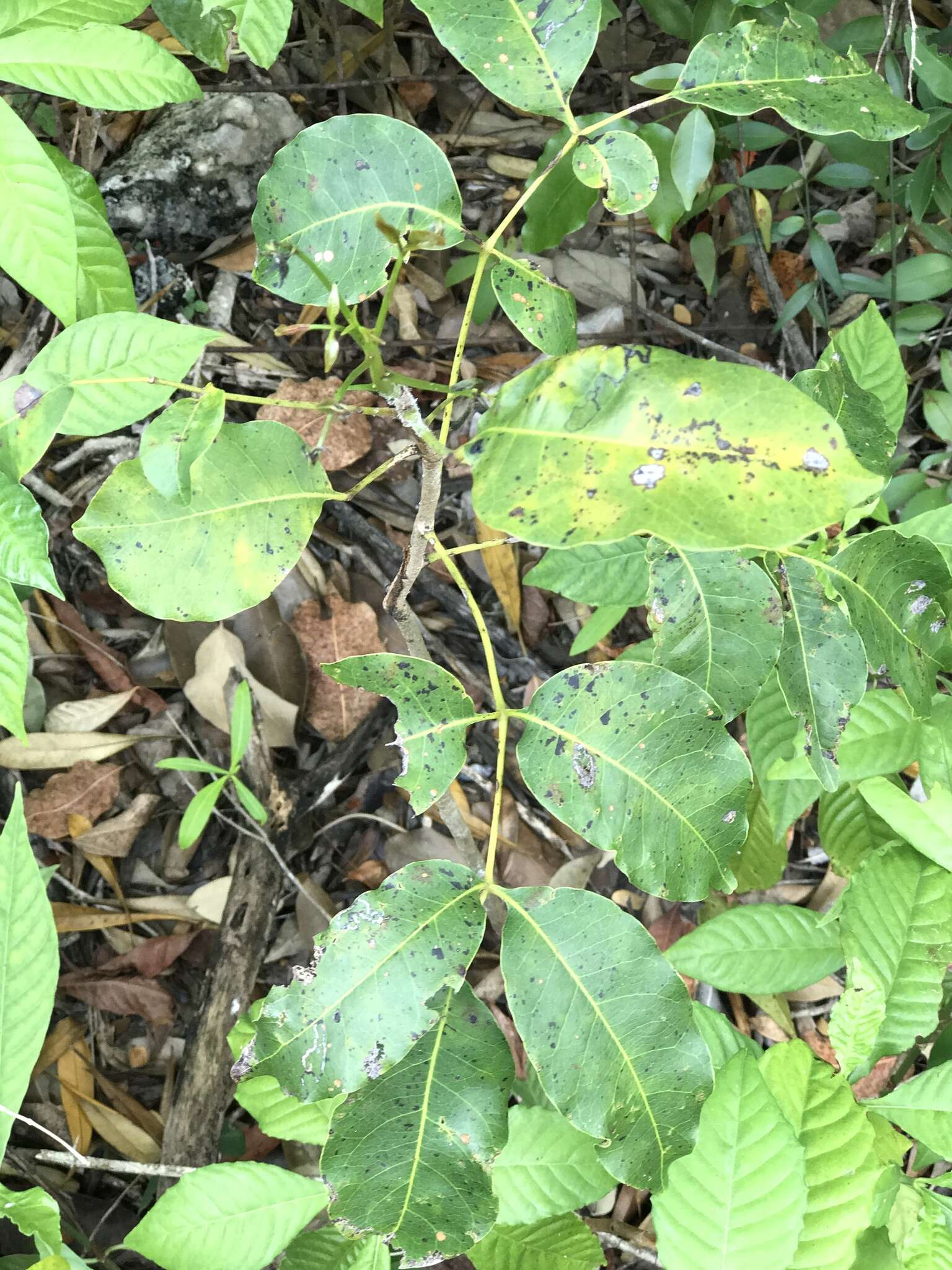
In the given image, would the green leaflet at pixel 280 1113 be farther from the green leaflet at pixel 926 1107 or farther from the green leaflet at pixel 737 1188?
the green leaflet at pixel 926 1107

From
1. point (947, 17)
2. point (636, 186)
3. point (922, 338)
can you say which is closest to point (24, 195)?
point (636, 186)

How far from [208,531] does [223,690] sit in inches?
36.5

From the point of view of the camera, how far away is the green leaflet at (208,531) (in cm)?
76

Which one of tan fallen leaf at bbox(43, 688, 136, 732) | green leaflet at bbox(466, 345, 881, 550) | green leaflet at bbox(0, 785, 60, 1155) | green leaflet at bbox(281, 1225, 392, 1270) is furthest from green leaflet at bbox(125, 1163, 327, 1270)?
green leaflet at bbox(466, 345, 881, 550)

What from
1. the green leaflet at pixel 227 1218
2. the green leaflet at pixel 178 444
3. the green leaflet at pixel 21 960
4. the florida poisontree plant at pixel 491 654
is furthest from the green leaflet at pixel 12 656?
the green leaflet at pixel 227 1218

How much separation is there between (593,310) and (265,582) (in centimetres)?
132

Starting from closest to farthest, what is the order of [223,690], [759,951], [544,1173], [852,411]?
[852,411], [544,1173], [759,951], [223,690]

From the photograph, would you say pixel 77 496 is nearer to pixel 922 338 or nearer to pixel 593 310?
pixel 593 310

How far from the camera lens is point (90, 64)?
102 centimetres

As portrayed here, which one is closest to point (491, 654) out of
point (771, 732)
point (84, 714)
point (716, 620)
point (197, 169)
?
point (716, 620)

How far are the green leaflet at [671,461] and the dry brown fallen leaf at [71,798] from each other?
4.37 ft

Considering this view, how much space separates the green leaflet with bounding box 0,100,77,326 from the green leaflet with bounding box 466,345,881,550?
0.67 m

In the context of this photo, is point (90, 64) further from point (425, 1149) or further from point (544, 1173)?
point (544, 1173)

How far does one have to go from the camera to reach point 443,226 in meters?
0.77
